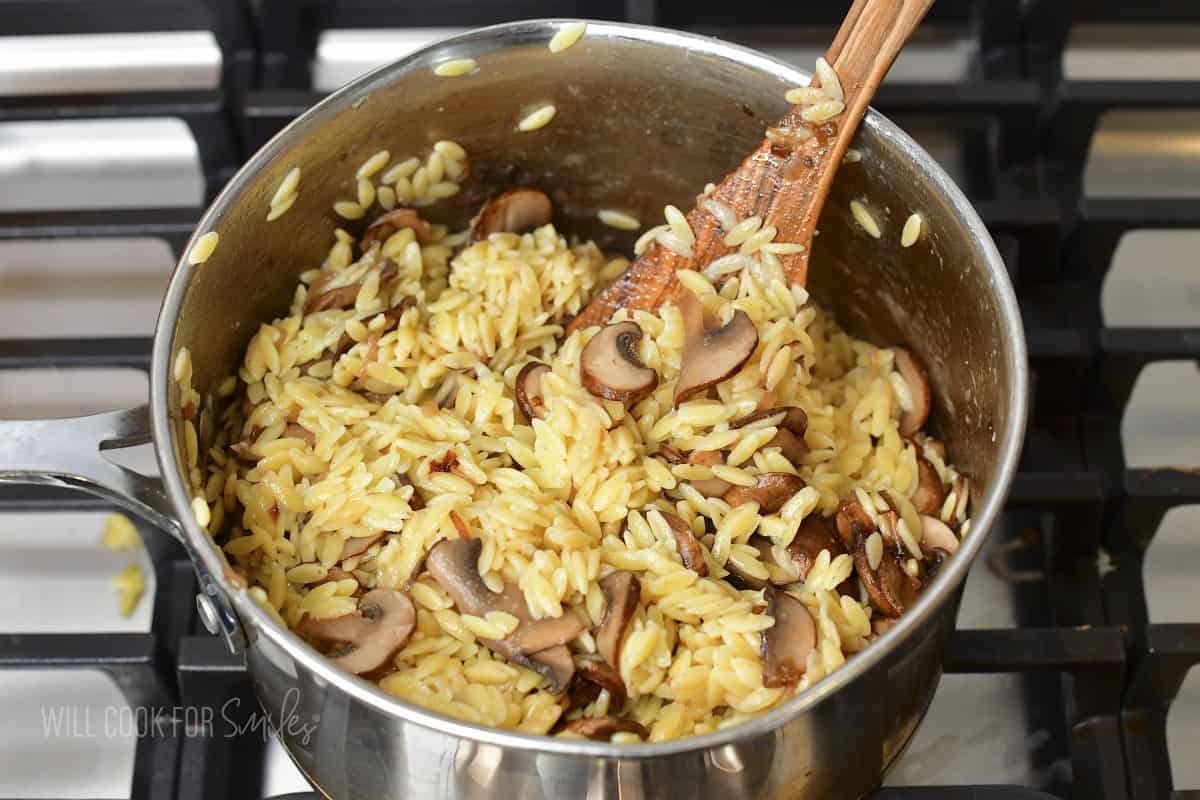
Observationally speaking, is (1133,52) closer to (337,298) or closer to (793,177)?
(793,177)

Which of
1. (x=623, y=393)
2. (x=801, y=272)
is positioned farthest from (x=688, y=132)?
(x=623, y=393)

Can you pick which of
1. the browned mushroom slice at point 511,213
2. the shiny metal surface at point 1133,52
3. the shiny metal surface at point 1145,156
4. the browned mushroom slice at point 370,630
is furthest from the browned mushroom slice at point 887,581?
the shiny metal surface at point 1133,52

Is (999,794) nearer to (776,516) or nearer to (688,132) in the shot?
(776,516)

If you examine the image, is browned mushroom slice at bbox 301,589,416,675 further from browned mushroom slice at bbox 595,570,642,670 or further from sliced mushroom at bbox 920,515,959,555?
sliced mushroom at bbox 920,515,959,555

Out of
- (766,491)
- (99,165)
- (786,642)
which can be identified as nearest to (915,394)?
(766,491)

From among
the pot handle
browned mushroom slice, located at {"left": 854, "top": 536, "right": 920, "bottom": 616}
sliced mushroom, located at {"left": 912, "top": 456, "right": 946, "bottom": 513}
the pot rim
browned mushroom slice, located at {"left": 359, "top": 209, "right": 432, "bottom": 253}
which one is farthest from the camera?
browned mushroom slice, located at {"left": 359, "top": 209, "right": 432, "bottom": 253}

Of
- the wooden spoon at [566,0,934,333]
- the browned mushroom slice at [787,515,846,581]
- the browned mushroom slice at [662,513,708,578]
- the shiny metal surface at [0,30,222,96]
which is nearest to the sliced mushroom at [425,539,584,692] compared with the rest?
the browned mushroom slice at [662,513,708,578]

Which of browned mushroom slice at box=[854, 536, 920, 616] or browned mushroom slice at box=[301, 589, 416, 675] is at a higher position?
browned mushroom slice at box=[301, 589, 416, 675]
